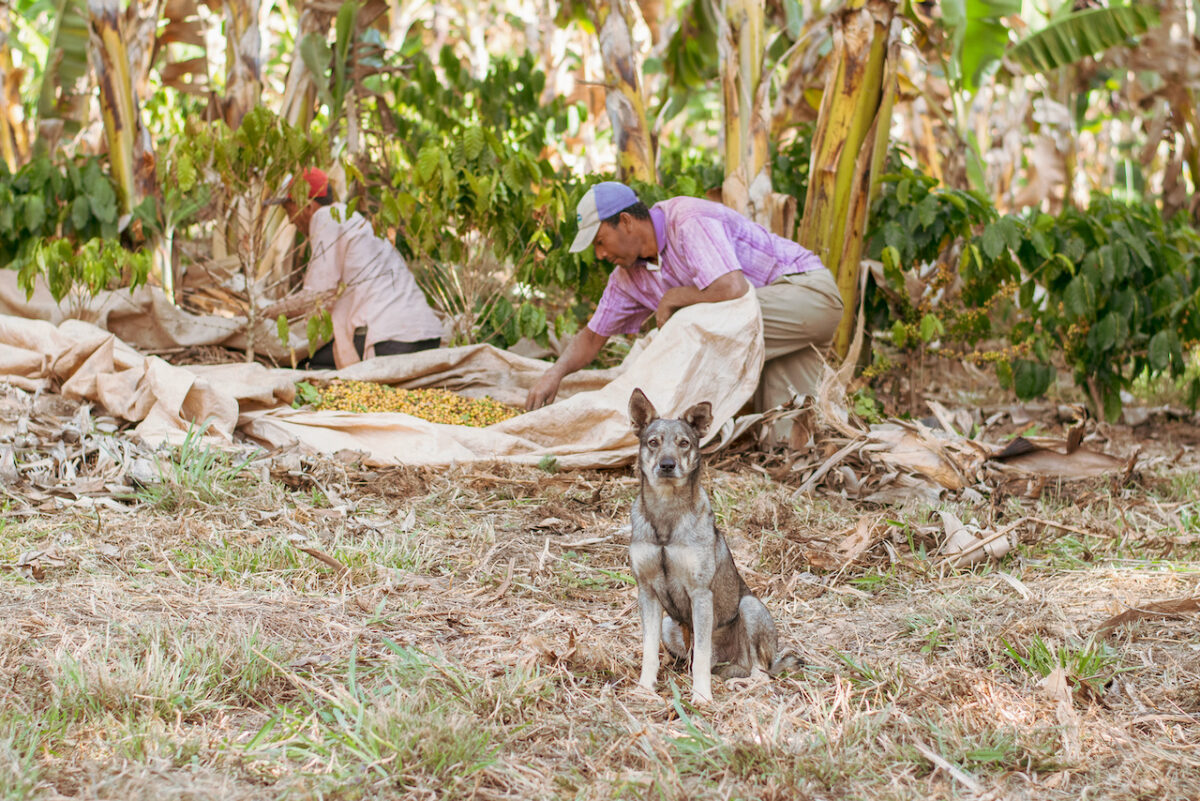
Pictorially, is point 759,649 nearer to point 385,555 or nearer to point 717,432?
point 385,555

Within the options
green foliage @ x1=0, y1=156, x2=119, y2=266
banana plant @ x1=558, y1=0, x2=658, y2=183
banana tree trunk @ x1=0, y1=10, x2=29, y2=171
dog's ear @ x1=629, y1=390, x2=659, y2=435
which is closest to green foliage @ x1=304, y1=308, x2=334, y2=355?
green foliage @ x1=0, y1=156, x2=119, y2=266

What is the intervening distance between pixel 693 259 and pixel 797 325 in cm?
64

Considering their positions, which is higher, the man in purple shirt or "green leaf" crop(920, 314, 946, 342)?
the man in purple shirt

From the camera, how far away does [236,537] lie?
11.3 feet

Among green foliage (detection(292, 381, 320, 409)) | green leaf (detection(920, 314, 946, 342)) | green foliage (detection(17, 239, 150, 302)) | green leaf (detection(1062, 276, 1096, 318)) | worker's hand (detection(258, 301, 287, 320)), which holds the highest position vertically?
green foliage (detection(17, 239, 150, 302))

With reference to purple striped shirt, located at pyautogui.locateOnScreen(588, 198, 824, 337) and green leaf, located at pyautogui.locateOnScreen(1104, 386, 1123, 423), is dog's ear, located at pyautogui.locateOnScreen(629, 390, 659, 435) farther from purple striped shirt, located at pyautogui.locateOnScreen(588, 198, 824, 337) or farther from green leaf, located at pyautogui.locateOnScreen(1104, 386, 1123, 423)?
green leaf, located at pyautogui.locateOnScreen(1104, 386, 1123, 423)

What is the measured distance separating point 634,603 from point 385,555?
2.64ft

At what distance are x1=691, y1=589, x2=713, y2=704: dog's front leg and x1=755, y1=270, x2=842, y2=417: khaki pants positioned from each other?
2.48m

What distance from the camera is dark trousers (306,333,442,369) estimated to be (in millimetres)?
5832

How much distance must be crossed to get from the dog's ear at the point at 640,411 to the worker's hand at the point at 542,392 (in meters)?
2.28

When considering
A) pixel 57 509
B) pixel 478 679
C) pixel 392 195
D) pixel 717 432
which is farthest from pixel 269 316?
pixel 478 679

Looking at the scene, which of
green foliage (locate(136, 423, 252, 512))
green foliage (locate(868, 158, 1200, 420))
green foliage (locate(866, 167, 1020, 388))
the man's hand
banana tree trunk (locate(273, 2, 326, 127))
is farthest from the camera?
banana tree trunk (locate(273, 2, 326, 127))

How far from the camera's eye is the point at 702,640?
2.41 meters

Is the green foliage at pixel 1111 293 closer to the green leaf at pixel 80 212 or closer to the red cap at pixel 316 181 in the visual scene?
the red cap at pixel 316 181
